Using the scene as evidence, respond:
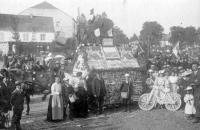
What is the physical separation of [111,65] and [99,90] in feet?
5.92

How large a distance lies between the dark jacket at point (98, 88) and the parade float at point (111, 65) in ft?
3.00

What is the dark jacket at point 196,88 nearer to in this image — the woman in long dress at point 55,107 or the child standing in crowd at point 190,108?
the child standing in crowd at point 190,108

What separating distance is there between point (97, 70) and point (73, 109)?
7.08 ft

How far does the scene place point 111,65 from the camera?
13227 millimetres

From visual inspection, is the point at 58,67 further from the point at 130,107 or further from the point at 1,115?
the point at 1,115

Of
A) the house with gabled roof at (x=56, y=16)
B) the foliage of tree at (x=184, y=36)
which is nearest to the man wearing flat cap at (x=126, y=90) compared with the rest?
the foliage of tree at (x=184, y=36)

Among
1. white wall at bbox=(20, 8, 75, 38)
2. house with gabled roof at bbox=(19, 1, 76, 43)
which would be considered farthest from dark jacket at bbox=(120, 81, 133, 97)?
white wall at bbox=(20, 8, 75, 38)

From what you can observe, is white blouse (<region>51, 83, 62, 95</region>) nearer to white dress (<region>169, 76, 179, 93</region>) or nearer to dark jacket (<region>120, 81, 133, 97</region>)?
dark jacket (<region>120, 81, 133, 97</region>)

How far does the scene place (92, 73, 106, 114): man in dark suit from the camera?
11.8 meters

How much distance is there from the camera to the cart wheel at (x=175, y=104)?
12.2 m

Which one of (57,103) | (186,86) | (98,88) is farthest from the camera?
(186,86)

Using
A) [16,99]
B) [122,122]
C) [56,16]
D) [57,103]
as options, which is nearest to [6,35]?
[56,16]

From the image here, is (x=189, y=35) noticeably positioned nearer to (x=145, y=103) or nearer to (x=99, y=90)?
(x=145, y=103)

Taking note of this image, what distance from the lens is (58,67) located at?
16484 mm
